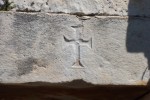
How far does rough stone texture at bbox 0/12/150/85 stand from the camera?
255 centimetres

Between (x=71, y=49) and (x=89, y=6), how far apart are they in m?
0.25

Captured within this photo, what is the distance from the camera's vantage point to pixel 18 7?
8.61 ft

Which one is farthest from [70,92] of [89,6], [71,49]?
[89,6]

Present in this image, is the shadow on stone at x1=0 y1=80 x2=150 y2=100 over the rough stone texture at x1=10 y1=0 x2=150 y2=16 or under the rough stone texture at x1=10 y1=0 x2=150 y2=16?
under

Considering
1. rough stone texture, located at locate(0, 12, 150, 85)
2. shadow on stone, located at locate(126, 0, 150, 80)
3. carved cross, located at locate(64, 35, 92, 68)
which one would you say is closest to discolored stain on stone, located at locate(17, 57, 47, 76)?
rough stone texture, located at locate(0, 12, 150, 85)

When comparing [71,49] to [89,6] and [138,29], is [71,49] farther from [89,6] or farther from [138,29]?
[138,29]

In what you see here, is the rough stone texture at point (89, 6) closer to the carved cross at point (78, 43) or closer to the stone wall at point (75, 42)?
the stone wall at point (75, 42)

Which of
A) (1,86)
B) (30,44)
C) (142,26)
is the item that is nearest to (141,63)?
(142,26)

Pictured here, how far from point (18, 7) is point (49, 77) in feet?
1.33

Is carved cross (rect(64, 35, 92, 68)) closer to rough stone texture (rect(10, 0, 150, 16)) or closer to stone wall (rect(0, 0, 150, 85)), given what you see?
stone wall (rect(0, 0, 150, 85))

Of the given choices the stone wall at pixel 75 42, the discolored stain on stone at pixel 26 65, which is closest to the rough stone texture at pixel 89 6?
the stone wall at pixel 75 42

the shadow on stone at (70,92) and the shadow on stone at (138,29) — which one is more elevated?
the shadow on stone at (138,29)

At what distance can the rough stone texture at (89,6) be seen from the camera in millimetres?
2623

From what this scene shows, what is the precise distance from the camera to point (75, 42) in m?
2.59
